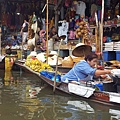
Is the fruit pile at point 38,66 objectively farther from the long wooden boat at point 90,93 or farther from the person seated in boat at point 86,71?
the person seated in boat at point 86,71

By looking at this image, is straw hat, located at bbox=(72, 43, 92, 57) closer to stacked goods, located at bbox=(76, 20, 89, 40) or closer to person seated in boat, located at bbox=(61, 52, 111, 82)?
person seated in boat, located at bbox=(61, 52, 111, 82)

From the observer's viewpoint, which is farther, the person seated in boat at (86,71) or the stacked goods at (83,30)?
the stacked goods at (83,30)

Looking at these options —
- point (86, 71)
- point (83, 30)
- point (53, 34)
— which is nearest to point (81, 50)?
point (86, 71)

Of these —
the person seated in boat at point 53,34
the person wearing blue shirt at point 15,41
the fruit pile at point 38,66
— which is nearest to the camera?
the fruit pile at point 38,66

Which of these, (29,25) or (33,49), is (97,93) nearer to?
(33,49)

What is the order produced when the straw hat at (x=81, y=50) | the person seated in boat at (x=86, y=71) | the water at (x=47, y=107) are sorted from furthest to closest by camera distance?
the straw hat at (x=81, y=50) < the person seated in boat at (x=86, y=71) < the water at (x=47, y=107)

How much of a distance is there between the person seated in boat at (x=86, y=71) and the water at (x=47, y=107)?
460 mm

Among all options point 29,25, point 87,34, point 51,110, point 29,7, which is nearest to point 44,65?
point 87,34

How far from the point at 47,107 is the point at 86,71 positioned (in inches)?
43.9

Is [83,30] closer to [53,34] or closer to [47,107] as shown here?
[53,34]

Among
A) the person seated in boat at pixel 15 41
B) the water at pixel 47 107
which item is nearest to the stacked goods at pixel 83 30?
the water at pixel 47 107

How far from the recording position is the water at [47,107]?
5672mm

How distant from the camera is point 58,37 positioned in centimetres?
1481

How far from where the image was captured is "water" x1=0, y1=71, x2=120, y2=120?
567 cm
